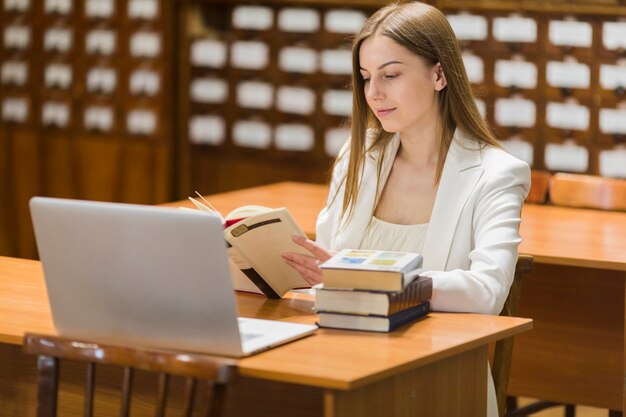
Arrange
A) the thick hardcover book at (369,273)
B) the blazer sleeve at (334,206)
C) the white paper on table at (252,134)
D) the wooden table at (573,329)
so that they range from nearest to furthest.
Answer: the thick hardcover book at (369,273), the blazer sleeve at (334,206), the wooden table at (573,329), the white paper on table at (252,134)

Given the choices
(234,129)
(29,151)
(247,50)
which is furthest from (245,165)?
(29,151)

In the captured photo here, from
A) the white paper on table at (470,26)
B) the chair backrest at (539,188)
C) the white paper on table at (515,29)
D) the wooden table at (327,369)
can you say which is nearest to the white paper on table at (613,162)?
the white paper on table at (515,29)

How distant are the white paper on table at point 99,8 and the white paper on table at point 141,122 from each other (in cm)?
69

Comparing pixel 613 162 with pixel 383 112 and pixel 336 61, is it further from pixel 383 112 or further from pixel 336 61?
pixel 383 112

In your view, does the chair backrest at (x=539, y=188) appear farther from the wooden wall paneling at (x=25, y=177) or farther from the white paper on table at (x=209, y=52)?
the wooden wall paneling at (x=25, y=177)

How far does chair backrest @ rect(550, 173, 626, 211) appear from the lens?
5.47 m

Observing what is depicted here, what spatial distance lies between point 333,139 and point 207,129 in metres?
0.93

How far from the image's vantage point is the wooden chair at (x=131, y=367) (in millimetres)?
2400

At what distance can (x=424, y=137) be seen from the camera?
363cm

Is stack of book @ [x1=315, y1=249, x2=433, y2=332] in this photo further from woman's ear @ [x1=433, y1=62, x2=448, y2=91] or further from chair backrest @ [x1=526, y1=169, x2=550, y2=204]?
chair backrest @ [x1=526, y1=169, x2=550, y2=204]

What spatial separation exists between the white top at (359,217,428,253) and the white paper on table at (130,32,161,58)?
15.2 ft

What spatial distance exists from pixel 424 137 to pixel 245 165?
14.3ft

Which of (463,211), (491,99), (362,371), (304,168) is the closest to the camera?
(362,371)

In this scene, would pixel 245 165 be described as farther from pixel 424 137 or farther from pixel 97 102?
pixel 424 137
